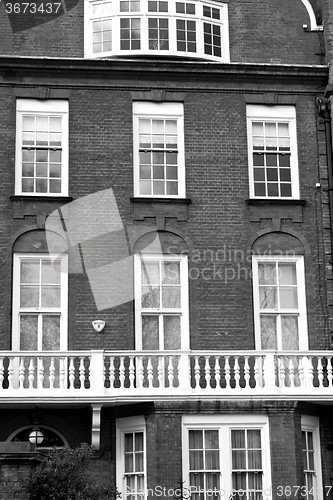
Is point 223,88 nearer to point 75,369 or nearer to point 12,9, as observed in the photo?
point 12,9

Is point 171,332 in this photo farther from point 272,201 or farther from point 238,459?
point 272,201

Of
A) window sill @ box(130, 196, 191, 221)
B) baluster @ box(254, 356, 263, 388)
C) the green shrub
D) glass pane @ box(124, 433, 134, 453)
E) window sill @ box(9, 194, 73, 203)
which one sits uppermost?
window sill @ box(9, 194, 73, 203)

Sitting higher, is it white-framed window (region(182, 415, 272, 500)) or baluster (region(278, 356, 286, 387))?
baluster (region(278, 356, 286, 387))

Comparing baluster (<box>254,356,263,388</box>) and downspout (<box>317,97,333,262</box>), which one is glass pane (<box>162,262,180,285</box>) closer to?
baluster (<box>254,356,263,388</box>)

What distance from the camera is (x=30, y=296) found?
23.4 meters

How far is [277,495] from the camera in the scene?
21641 millimetres

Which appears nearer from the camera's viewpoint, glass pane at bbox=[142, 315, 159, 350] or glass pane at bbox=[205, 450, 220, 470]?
glass pane at bbox=[205, 450, 220, 470]

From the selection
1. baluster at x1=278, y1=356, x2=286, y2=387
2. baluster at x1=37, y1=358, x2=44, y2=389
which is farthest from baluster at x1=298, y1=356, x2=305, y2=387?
baluster at x1=37, y1=358, x2=44, y2=389

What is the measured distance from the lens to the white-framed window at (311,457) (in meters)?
22.3

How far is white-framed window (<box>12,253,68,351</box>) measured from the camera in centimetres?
2314

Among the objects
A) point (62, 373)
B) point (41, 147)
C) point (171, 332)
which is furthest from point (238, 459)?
point (41, 147)

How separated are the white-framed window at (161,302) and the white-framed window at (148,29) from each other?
4.97 meters

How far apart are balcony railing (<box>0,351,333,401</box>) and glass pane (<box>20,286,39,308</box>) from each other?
4.75ft

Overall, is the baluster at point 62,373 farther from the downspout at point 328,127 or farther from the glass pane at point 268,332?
the downspout at point 328,127
